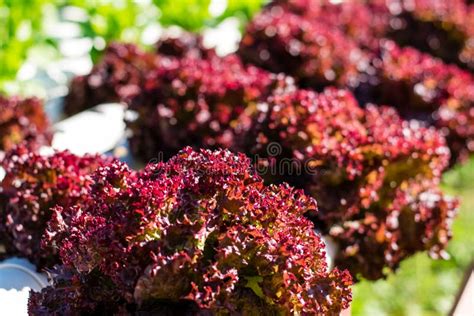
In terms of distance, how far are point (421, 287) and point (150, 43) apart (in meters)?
2.85

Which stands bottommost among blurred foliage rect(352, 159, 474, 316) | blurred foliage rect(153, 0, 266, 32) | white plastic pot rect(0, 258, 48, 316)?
blurred foliage rect(352, 159, 474, 316)

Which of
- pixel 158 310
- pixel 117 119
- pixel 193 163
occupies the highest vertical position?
pixel 193 163

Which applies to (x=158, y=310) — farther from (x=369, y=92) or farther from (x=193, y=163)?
(x=369, y=92)

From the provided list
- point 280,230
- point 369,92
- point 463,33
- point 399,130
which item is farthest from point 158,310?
point 463,33

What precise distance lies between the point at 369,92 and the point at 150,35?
184cm

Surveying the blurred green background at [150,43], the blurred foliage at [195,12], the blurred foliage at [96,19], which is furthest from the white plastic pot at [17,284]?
the blurred foliage at [195,12]

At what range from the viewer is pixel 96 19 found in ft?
18.4

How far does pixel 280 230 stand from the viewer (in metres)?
2.41

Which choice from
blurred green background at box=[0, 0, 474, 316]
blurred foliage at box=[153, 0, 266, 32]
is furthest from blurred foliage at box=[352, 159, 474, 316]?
blurred foliage at box=[153, 0, 266, 32]

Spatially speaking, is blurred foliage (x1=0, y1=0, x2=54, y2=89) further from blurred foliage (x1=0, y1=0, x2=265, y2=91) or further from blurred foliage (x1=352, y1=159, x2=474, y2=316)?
blurred foliage (x1=352, y1=159, x2=474, y2=316)

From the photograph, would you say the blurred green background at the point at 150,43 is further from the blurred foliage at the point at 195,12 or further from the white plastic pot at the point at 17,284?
the white plastic pot at the point at 17,284

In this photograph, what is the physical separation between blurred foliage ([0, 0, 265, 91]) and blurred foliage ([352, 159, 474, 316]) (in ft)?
8.38

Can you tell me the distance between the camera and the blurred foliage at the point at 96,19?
16.1 ft

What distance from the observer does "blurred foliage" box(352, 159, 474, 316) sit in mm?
4320
